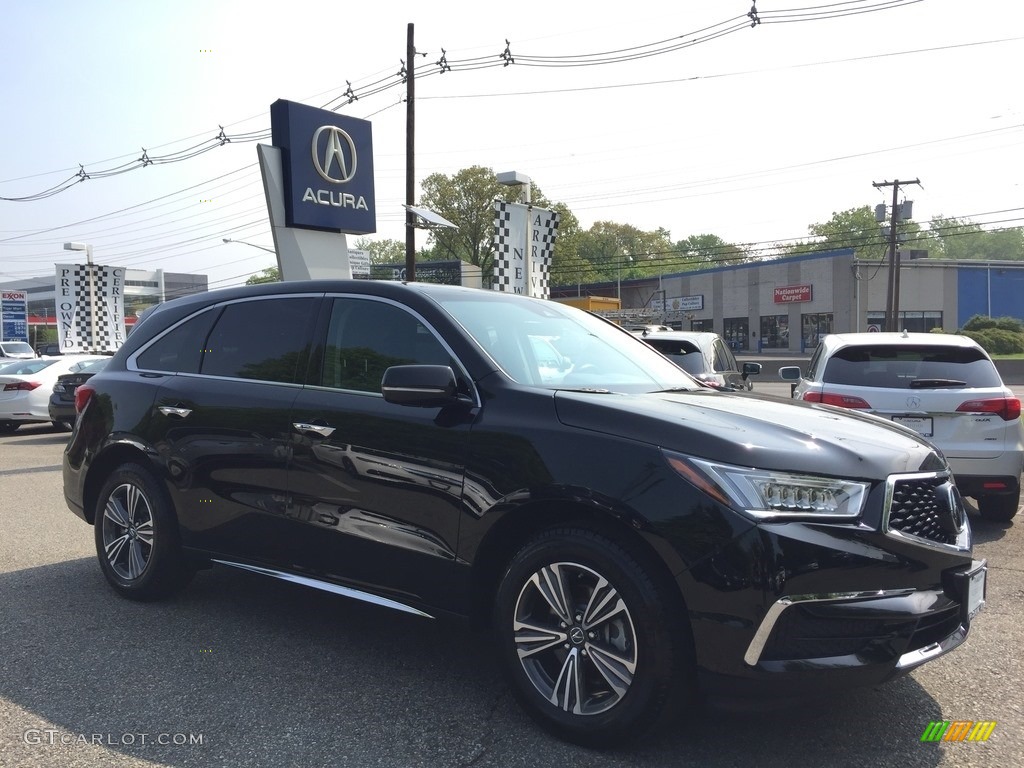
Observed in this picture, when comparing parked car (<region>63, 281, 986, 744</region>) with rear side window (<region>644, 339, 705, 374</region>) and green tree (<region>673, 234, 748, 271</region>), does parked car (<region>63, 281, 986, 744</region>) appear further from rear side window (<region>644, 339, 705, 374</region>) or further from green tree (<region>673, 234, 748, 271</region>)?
green tree (<region>673, 234, 748, 271</region>)

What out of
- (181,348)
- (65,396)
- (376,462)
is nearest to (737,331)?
(65,396)

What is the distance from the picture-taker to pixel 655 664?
2906mm

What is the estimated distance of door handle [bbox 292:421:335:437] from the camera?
3.91 meters

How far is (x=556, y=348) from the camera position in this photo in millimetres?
4156

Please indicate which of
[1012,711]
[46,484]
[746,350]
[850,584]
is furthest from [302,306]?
[746,350]

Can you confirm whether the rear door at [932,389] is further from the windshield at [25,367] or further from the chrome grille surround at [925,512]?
the windshield at [25,367]

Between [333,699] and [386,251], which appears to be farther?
[386,251]

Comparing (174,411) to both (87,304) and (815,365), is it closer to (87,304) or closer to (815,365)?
(815,365)

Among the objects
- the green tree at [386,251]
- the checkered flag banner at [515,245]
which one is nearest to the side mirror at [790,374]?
the checkered flag banner at [515,245]

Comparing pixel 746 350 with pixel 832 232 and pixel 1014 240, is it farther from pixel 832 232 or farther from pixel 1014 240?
pixel 1014 240

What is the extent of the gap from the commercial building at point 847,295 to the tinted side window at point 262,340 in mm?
48577

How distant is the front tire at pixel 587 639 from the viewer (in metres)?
2.92

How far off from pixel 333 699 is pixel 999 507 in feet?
18.6

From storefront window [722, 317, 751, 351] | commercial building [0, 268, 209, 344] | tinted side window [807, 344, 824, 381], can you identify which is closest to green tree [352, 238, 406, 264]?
commercial building [0, 268, 209, 344]
